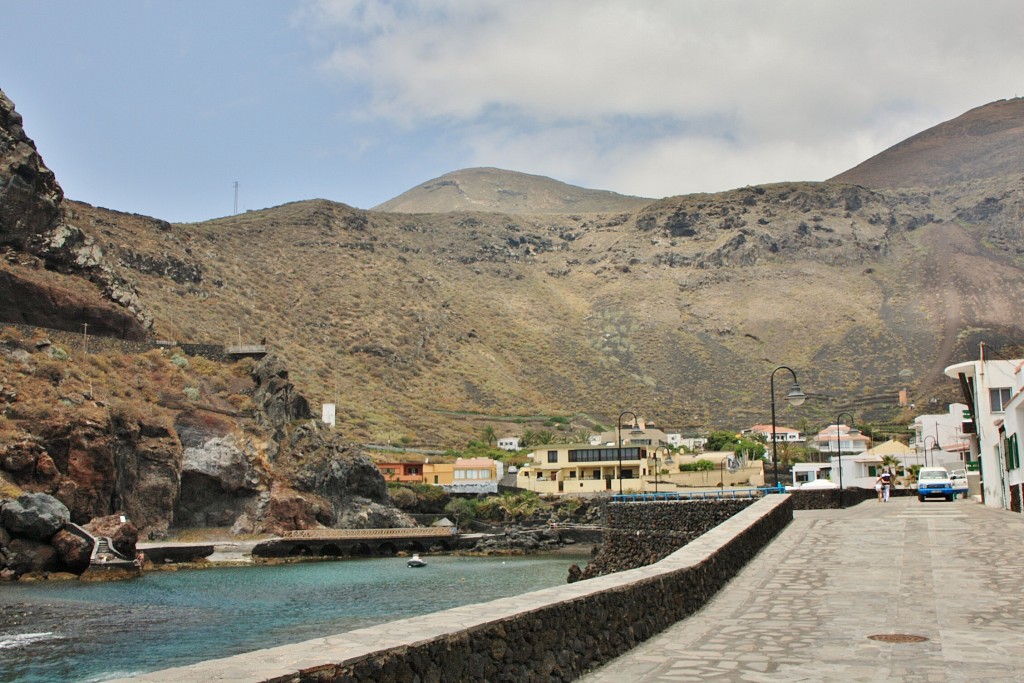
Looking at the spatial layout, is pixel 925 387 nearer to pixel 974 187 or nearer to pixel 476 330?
pixel 476 330

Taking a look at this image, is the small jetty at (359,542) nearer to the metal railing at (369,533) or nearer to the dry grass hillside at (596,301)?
the metal railing at (369,533)

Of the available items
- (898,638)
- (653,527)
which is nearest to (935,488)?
(653,527)

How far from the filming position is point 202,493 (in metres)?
55.1

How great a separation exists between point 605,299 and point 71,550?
12367 centimetres

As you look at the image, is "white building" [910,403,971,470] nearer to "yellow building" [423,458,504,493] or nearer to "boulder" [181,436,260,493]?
"yellow building" [423,458,504,493]

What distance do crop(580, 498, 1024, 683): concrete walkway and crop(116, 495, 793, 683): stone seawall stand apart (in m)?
0.28

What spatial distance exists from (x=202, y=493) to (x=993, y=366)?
41.2 meters

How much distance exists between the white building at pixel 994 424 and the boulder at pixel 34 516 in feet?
119

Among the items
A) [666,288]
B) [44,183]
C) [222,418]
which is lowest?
[222,418]

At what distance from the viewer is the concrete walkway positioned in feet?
29.2

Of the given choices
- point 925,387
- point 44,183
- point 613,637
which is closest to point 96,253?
point 44,183

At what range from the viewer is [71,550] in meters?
41.1

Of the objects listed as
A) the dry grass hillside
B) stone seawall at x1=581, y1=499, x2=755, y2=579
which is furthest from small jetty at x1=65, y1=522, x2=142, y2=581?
the dry grass hillside

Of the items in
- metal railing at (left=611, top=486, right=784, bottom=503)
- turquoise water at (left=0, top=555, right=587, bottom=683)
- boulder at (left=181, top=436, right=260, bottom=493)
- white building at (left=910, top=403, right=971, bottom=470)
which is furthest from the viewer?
white building at (left=910, top=403, right=971, bottom=470)
